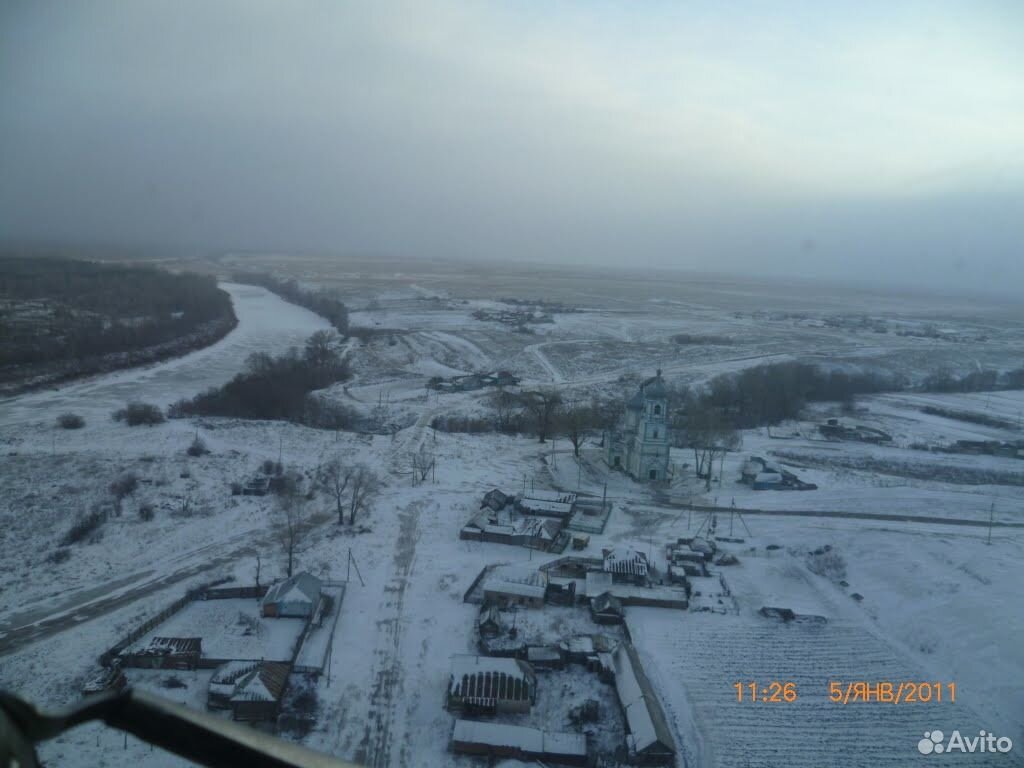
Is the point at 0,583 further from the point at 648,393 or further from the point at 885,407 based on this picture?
the point at 885,407

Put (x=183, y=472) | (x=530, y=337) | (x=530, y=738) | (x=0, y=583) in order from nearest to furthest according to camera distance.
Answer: (x=530, y=738) → (x=0, y=583) → (x=183, y=472) → (x=530, y=337)

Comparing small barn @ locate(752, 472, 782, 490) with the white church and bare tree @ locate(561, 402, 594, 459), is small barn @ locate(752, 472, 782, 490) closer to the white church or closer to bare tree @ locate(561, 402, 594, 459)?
the white church

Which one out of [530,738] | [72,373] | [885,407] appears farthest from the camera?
[885,407]

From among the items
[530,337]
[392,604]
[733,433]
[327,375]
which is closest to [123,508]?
[392,604]

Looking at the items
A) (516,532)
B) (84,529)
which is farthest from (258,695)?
(84,529)

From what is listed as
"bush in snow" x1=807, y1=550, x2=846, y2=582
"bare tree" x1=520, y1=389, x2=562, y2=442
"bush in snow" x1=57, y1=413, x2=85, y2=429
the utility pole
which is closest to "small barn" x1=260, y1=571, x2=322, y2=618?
the utility pole

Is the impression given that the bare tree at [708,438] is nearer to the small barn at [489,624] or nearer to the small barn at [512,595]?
the small barn at [512,595]

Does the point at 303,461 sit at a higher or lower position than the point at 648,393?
lower

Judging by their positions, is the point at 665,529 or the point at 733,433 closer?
the point at 665,529
